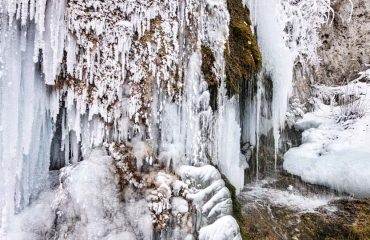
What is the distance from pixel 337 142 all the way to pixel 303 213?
1.93 m

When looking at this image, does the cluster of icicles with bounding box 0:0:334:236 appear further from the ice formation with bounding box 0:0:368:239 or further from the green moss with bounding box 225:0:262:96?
the green moss with bounding box 225:0:262:96

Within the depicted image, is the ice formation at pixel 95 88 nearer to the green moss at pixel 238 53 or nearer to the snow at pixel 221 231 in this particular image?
the green moss at pixel 238 53

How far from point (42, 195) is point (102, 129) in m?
0.98

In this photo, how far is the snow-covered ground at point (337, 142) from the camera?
5.52m

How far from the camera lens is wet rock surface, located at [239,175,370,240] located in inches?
183

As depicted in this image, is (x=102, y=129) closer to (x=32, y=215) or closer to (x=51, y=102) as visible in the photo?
(x=51, y=102)

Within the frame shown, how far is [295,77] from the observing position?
830cm

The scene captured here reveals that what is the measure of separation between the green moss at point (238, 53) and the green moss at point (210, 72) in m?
0.32

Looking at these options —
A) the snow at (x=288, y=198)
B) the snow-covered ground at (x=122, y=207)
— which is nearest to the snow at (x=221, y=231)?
the snow-covered ground at (x=122, y=207)

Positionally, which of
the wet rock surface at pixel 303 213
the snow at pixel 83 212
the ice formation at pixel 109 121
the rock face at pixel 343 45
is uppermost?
the rock face at pixel 343 45

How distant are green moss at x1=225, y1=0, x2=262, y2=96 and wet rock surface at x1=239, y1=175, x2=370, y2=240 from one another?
181 centimetres

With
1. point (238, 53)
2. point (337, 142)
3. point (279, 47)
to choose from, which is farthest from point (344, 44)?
point (238, 53)

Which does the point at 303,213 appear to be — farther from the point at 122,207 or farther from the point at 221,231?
the point at 122,207

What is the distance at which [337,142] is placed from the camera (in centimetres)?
635
